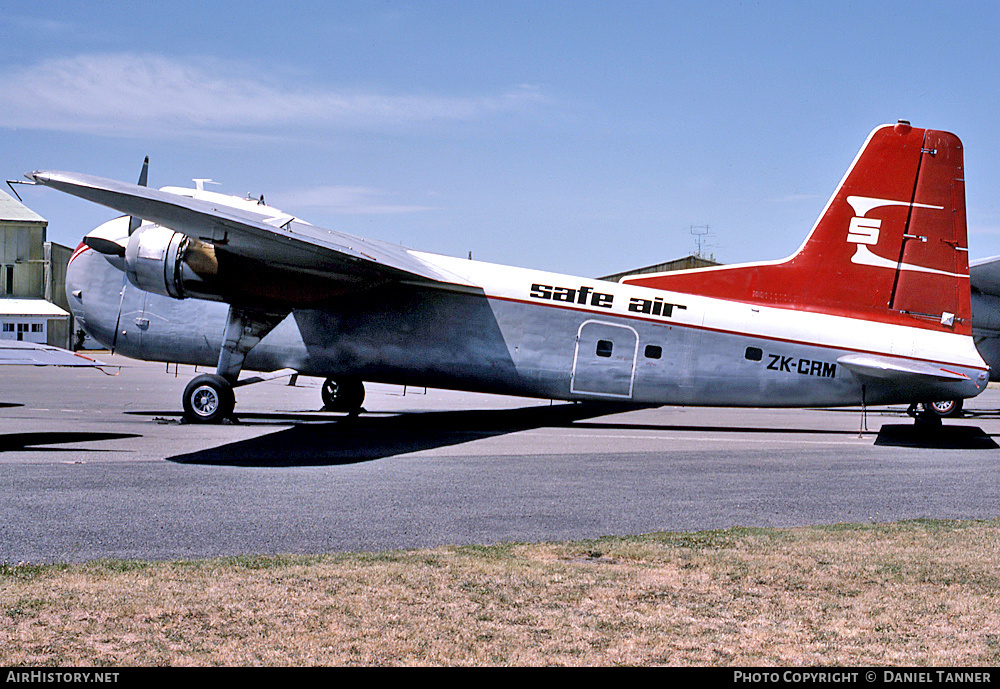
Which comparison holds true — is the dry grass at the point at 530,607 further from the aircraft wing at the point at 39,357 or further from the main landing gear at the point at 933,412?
the main landing gear at the point at 933,412

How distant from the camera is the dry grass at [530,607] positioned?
6117mm

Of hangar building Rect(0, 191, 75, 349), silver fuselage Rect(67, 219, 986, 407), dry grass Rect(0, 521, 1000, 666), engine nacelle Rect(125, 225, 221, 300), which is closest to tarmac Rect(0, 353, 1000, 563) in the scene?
dry grass Rect(0, 521, 1000, 666)

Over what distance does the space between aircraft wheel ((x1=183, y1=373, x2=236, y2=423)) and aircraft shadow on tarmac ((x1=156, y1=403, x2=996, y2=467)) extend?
1.46 meters

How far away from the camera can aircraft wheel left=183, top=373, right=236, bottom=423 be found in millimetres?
20375

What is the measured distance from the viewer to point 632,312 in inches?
789

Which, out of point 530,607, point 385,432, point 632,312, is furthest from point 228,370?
point 530,607

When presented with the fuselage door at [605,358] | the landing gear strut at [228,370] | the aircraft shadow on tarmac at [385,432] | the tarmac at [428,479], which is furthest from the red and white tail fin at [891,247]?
the landing gear strut at [228,370]

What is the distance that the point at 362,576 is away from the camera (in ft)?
Result: 26.3

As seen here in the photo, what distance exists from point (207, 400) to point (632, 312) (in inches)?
367

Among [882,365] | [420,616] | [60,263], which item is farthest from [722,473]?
[60,263]

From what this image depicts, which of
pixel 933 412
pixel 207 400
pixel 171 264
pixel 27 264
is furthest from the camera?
pixel 27 264

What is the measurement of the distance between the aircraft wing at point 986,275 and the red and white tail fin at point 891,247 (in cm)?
985

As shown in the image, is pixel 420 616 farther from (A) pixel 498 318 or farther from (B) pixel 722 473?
(A) pixel 498 318

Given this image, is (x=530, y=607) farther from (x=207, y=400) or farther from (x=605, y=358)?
(x=207, y=400)
